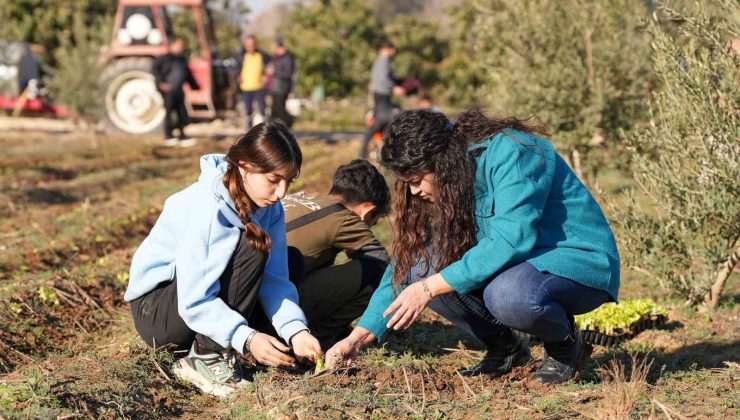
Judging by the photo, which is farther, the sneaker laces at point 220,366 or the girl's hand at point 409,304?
the sneaker laces at point 220,366

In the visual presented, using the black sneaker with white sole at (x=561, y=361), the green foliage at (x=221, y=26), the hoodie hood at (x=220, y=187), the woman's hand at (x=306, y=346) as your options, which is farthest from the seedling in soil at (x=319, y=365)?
the green foliage at (x=221, y=26)

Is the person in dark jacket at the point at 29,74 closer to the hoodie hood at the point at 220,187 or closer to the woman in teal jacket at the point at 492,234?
the hoodie hood at the point at 220,187

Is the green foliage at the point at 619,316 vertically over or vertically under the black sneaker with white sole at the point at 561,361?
under

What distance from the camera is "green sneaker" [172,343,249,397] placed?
366 cm

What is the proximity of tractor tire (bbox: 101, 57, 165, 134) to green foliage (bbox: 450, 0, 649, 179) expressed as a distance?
9.24 m

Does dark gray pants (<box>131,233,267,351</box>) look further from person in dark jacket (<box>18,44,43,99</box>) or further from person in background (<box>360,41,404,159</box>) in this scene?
person in dark jacket (<box>18,44,43,99</box>)

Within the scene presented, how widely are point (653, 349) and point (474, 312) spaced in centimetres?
132

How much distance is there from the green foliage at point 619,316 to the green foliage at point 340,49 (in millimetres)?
21779

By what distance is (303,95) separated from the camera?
30078 mm

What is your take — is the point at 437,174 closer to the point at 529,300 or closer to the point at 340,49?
the point at 529,300

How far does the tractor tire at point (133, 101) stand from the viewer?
15516 mm

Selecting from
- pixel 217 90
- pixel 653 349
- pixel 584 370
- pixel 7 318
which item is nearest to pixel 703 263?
pixel 653 349

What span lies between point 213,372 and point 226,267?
0.48 meters

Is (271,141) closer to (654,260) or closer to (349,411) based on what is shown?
(349,411)
